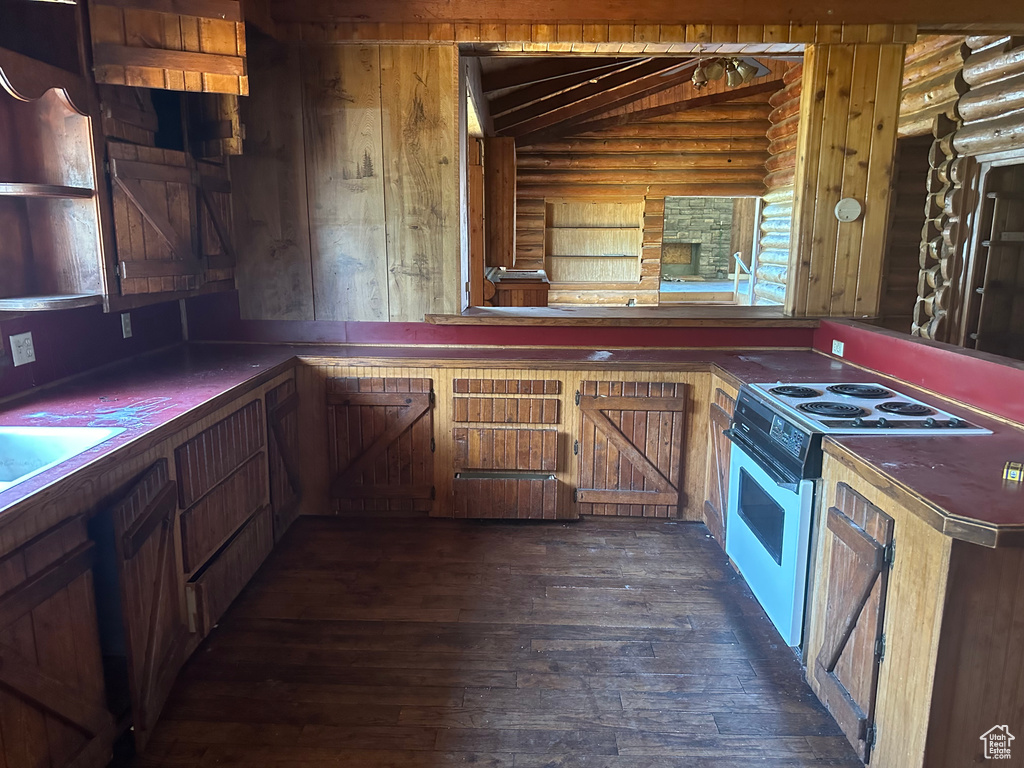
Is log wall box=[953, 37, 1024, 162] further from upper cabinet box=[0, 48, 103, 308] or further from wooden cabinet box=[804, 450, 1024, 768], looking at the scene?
upper cabinet box=[0, 48, 103, 308]

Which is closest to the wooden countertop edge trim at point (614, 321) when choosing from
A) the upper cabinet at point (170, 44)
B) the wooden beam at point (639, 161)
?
the upper cabinet at point (170, 44)

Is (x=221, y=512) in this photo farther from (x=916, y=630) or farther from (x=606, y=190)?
(x=606, y=190)

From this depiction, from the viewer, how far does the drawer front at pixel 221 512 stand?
2533 mm

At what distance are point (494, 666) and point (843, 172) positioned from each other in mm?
3044

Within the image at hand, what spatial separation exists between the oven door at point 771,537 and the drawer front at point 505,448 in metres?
0.97

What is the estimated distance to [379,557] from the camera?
3.42m

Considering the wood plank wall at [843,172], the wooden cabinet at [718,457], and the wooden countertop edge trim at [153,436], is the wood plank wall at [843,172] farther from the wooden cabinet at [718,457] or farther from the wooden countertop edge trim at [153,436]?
the wooden countertop edge trim at [153,436]

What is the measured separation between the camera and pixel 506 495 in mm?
3734

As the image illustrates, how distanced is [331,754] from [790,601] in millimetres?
1649

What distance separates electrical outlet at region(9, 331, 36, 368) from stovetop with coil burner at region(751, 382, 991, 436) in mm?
2893

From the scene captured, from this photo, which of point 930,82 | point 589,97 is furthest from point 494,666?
point 589,97

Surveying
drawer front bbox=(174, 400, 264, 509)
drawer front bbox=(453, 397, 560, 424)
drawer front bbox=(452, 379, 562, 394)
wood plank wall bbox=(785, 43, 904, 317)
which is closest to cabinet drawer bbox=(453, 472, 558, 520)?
drawer front bbox=(453, 397, 560, 424)

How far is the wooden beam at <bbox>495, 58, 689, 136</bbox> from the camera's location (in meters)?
6.23

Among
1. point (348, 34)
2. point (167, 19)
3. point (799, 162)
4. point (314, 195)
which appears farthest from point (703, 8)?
point (167, 19)
